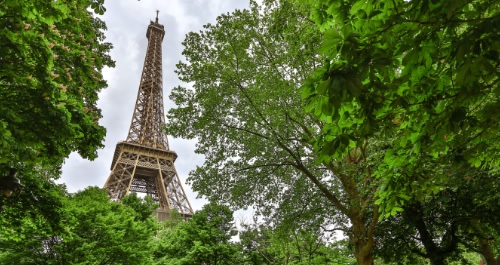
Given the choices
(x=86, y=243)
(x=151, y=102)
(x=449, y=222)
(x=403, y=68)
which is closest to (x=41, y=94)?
(x=403, y=68)

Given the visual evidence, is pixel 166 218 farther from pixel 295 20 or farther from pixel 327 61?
pixel 327 61

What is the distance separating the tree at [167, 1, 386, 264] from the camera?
31.5ft

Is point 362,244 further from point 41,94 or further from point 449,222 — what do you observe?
point 41,94

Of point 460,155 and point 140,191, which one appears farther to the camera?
point 140,191

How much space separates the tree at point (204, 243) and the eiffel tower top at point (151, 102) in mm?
26005

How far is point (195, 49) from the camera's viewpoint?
1083 cm

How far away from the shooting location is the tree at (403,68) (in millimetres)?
2168

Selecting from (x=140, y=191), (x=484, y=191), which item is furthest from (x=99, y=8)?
(x=140, y=191)

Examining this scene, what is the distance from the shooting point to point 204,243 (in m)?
19.4

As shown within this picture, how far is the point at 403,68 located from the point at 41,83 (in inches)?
239

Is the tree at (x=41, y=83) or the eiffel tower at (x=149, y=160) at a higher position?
the eiffel tower at (x=149, y=160)

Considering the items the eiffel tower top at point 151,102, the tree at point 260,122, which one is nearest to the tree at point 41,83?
the tree at point 260,122

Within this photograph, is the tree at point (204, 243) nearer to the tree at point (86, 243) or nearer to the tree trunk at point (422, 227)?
the tree at point (86, 243)

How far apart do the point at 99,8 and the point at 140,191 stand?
44.0 meters
